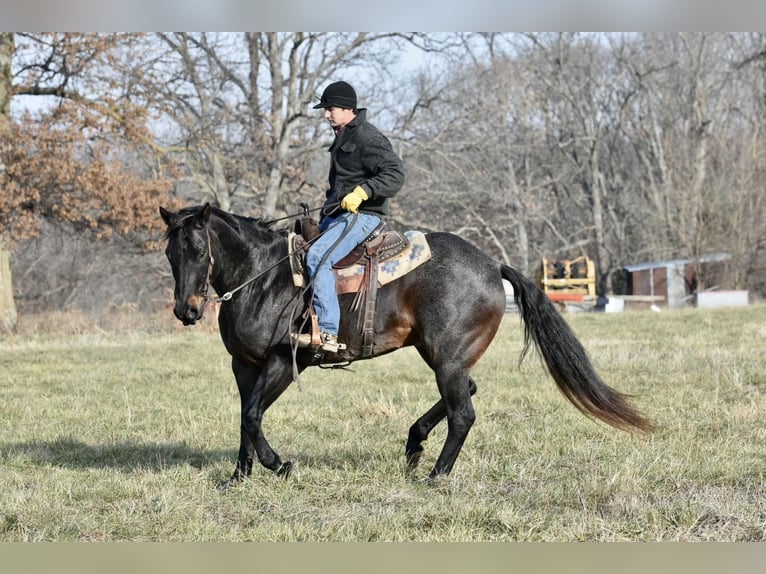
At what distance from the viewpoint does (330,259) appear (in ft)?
22.2

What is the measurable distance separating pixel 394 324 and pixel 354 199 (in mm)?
1059

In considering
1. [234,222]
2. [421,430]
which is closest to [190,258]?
[234,222]

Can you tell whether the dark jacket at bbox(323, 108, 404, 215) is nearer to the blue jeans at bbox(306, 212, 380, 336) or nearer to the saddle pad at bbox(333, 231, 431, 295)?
the blue jeans at bbox(306, 212, 380, 336)

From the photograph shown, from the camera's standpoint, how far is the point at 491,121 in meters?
35.4

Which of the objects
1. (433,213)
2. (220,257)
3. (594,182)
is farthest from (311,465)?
(594,182)

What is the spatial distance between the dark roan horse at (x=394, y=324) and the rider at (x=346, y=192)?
0.19 meters

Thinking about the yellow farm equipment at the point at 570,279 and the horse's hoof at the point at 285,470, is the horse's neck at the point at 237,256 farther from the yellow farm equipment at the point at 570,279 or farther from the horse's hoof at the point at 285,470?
the yellow farm equipment at the point at 570,279

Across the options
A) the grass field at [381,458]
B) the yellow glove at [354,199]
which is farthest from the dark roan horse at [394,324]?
the yellow glove at [354,199]

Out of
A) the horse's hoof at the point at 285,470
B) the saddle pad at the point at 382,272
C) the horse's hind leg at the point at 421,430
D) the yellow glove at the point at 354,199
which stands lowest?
the horse's hoof at the point at 285,470

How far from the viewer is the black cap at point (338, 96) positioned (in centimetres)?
687

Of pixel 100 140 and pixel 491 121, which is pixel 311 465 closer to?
pixel 100 140

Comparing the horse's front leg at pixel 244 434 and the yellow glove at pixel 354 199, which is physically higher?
the yellow glove at pixel 354 199

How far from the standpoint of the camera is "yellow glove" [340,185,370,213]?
6.70 meters

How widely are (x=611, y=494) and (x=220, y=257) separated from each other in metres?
3.46
